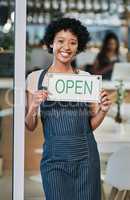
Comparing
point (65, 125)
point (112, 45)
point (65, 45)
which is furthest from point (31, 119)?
point (112, 45)

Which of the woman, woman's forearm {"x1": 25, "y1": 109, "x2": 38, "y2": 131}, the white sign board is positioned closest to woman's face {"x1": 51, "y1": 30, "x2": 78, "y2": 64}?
the woman

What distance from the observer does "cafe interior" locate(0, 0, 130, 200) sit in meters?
2.27

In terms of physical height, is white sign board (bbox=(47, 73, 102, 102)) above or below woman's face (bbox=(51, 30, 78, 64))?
below

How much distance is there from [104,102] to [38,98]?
0.37 meters

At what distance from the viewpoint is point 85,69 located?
2299 mm

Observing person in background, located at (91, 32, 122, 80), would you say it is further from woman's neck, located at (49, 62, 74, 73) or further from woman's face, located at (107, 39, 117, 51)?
woman's neck, located at (49, 62, 74, 73)

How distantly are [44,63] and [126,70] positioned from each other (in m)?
0.47

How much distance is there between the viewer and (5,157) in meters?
2.39

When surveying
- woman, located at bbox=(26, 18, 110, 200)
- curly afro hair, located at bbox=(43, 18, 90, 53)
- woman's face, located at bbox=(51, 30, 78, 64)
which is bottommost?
woman, located at bbox=(26, 18, 110, 200)

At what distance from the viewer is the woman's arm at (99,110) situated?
2.31 m

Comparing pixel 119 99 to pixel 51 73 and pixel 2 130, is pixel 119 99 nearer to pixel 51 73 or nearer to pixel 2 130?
pixel 51 73

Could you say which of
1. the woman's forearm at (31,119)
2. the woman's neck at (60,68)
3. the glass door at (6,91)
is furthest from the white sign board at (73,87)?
the glass door at (6,91)

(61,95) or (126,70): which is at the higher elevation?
(126,70)

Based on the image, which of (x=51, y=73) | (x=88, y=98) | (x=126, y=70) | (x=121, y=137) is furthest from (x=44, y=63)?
(x=121, y=137)
